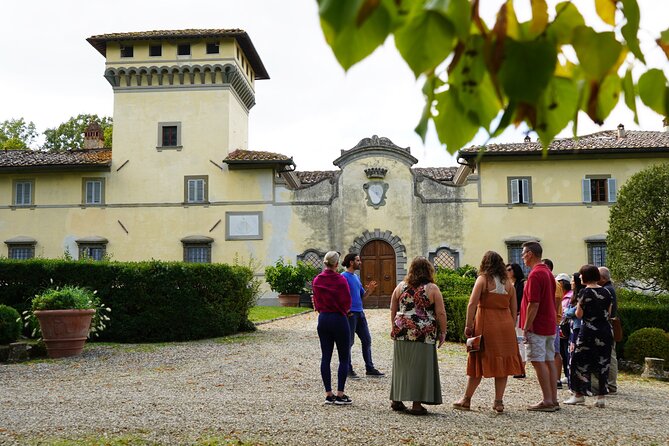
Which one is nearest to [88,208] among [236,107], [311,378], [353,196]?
[236,107]

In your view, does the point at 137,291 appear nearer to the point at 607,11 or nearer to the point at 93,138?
the point at 607,11

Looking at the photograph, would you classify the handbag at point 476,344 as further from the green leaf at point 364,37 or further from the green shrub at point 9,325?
the green shrub at point 9,325

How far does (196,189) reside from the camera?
29.0 metres

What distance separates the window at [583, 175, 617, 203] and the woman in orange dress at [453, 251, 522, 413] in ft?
71.8

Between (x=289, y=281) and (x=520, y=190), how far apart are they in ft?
31.7

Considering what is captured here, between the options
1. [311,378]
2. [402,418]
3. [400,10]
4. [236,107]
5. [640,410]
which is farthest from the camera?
[236,107]

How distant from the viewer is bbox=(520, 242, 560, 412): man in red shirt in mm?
A: 7586

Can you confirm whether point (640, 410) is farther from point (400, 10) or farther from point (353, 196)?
point (353, 196)

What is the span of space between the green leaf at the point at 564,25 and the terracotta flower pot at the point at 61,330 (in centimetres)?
1279

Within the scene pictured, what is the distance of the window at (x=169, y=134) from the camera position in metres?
29.6

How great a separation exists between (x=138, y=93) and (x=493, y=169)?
14.8m

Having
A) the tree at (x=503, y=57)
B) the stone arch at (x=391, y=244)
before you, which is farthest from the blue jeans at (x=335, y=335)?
the stone arch at (x=391, y=244)

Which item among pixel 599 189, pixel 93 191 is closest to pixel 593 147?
pixel 599 189

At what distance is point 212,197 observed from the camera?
28.8 m
